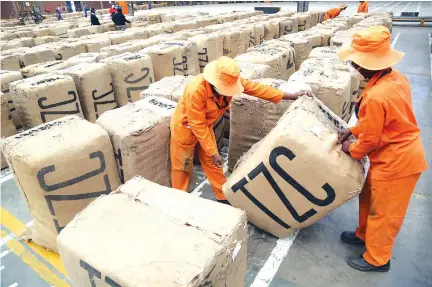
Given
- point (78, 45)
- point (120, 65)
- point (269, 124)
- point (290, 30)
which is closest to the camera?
point (269, 124)

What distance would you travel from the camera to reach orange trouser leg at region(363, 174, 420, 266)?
2.12 meters

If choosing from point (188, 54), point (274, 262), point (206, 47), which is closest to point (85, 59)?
point (188, 54)

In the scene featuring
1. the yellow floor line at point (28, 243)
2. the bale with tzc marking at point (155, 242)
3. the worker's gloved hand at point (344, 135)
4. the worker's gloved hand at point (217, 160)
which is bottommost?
the yellow floor line at point (28, 243)

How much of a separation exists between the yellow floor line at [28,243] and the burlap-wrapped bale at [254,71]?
2.73 meters

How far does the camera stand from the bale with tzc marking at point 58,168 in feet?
7.55

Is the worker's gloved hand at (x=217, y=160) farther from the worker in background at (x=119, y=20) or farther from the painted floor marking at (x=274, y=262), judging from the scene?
the worker in background at (x=119, y=20)

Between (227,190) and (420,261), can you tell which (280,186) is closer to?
(227,190)

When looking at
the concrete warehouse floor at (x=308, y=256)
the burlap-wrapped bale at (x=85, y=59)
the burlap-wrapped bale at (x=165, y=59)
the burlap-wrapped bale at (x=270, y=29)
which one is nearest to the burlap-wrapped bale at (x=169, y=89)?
the burlap-wrapped bale at (x=165, y=59)

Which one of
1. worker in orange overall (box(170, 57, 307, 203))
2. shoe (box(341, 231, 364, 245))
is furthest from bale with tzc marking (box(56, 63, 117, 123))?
shoe (box(341, 231, 364, 245))

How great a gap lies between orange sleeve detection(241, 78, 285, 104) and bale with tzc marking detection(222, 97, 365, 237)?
0.99 ft

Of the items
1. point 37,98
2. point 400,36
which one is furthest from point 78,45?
point 400,36

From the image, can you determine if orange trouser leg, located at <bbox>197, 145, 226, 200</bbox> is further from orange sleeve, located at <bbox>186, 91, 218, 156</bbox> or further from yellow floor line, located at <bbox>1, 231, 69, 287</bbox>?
yellow floor line, located at <bbox>1, 231, 69, 287</bbox>

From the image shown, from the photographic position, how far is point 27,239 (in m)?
2.84

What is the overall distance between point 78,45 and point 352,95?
575cm
